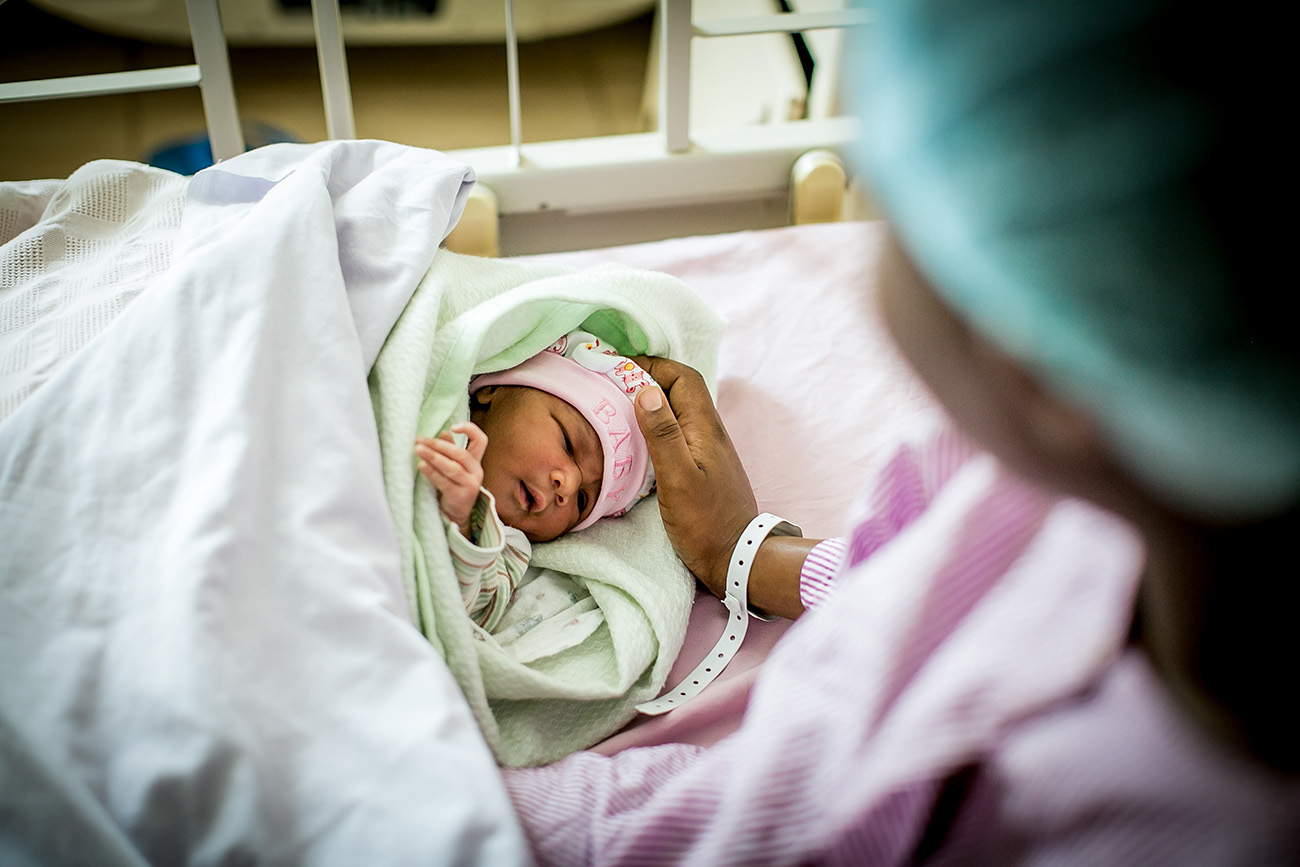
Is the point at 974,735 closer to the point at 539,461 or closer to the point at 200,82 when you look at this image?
the point at 539,461

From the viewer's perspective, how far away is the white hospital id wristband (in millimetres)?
807

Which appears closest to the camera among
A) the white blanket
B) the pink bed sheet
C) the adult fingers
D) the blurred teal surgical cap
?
the blurred teal surgical cap

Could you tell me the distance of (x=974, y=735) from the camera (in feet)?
1.46

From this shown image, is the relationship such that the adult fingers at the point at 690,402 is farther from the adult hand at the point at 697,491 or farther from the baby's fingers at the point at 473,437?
the baby's fingers at the point at 473,437

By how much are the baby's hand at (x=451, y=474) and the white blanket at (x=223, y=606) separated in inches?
2.6

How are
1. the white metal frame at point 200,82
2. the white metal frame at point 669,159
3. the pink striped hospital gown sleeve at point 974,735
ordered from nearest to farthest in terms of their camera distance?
the pink striped hospital gown sleeve at point 974,735
the white metal frame at point 200,82
the white metal frame at point 669,159

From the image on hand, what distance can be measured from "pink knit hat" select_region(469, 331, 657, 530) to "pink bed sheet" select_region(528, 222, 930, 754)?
143 mm

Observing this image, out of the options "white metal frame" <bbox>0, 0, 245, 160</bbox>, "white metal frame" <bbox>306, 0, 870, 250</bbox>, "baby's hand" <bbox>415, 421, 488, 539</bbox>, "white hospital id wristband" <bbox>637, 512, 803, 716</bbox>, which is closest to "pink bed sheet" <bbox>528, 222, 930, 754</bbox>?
"white hospital id wristband" <bbox>637, 512, 803, 716</bbox>

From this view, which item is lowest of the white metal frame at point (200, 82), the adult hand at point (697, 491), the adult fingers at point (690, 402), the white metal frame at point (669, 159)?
the adult hand at point (697, 491)

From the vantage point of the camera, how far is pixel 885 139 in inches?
14.6

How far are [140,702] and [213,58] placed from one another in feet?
3.23

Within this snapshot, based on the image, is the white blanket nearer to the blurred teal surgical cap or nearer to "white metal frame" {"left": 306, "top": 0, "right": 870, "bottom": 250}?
the blurred teal surgical cap

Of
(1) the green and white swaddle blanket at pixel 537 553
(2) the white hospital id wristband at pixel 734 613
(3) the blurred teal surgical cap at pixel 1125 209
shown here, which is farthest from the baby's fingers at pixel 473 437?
(3) the blurred teal surgical cap at pixel 1125 209

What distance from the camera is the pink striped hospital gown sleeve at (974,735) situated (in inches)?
15.5
